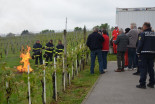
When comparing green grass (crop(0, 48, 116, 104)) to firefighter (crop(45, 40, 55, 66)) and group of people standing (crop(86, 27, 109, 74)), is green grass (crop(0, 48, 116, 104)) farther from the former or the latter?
firefighter (crop(45, 40, 55, 66))

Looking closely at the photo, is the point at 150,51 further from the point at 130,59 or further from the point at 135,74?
the point at 130,59

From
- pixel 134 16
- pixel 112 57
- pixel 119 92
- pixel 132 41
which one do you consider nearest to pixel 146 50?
pixel 119 92

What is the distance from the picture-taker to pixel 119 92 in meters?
7.34

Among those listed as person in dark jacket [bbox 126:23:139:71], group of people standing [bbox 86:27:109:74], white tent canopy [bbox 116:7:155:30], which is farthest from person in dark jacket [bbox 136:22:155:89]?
white tent canopy [bbox 116:7:155:30]

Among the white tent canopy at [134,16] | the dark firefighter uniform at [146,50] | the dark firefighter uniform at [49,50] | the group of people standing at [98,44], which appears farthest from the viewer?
the white tent canopy at [134,16]

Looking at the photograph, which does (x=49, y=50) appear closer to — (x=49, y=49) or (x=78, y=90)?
(x=49, y=49)

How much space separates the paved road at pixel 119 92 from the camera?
6414mm

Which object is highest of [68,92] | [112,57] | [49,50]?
[49,50]

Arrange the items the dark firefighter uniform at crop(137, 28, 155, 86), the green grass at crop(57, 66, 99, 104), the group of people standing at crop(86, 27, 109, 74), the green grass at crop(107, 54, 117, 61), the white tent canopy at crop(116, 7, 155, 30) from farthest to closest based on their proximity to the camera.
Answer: the white tent canopy at crop(116, 7, 155, 30)
the green grass at crop(107, 54, 117, 61)
the group of people standing at crop(86, 27, 109, 74)
the dark firefighter uniform at crop(137, 28, 155, 86)
the green grass at crop(57, 66, 99, 104)

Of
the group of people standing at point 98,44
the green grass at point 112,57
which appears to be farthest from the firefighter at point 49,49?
the group of people standing at point 98,44

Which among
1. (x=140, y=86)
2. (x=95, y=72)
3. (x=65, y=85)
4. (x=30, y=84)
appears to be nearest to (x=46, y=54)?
(x=95, y=72)

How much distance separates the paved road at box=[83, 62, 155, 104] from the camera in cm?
641

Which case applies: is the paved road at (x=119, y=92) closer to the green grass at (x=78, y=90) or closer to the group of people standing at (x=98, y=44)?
the green grass at (x=78, y=90)

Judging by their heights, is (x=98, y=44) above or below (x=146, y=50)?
above
